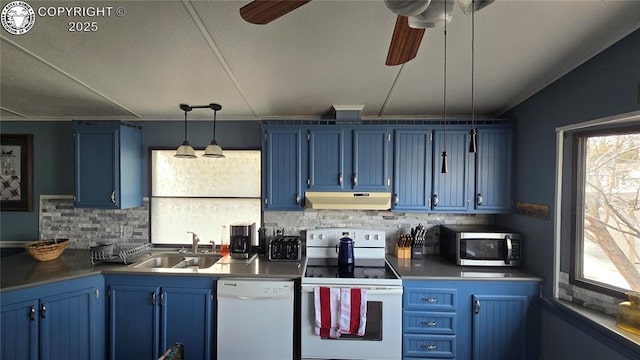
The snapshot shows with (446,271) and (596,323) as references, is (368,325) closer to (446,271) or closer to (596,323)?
(446,271)

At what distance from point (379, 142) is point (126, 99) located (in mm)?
2311

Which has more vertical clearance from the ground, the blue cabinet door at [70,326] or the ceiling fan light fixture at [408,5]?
the ceiling fan light fixture at [408,5]

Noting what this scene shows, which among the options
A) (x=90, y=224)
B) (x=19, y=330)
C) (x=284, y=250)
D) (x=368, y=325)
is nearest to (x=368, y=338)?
(x=368, y=325)

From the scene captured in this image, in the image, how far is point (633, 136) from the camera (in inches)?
67.8

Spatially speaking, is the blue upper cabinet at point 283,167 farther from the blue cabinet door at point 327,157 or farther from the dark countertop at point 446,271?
the dark countertop at point 446,271

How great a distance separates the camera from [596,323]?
1.72 metres

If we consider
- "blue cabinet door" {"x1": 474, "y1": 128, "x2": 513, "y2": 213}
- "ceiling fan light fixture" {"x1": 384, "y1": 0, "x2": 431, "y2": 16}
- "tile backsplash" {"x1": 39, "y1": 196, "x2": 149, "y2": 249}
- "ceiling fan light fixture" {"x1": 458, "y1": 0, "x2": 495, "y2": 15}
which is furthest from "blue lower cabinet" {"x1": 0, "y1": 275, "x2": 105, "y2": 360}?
"blue cabinet door" {"x1": 474, "y1": 128, "x2": 513, "y2": 213}

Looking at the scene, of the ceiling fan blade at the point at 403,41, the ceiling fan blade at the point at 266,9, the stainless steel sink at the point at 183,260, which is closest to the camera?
the ceiling fan blade at the point at 266,9

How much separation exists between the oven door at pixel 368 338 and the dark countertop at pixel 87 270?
0.35 meters

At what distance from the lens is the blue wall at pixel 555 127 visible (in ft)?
5.36

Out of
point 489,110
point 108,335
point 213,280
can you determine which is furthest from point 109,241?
point 489,110

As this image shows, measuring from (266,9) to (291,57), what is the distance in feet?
2.90

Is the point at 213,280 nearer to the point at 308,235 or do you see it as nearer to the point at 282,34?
the point at 308,235

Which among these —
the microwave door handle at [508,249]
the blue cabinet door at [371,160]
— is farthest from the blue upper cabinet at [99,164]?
the microwave door handle at [508,249]
